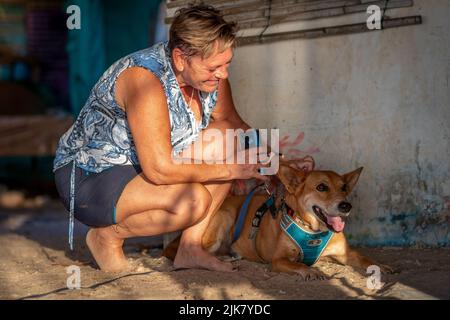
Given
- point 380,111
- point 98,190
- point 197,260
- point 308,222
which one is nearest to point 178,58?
point 98,190

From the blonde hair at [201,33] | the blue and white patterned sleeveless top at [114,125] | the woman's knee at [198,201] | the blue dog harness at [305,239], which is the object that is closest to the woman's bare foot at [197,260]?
the woman's knee at [198,201]

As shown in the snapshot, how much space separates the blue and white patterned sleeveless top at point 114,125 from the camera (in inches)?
144

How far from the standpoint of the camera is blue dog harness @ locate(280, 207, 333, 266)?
12.9ft

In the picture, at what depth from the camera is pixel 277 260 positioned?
12.7ft

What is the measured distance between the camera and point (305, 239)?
3.93 meters

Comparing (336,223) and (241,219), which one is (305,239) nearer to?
(336,223)

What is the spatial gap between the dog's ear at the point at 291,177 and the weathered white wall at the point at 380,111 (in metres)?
0.52

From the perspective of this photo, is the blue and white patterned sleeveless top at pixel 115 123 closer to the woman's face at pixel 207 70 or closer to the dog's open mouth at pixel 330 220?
the woman's face at pixel 207 70

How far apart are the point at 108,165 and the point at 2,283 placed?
2.79ft

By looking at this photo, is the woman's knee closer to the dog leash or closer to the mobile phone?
the mobile phone

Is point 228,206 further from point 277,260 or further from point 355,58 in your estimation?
point 355,58

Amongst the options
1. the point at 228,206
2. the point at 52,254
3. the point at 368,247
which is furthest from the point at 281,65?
the point at 52,254

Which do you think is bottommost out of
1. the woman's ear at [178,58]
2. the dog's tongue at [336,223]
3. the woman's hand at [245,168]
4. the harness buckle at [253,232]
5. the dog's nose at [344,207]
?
the harness buckle at [253,232]

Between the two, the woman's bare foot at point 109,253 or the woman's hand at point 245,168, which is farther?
the woman's bare foot at point 109,253
